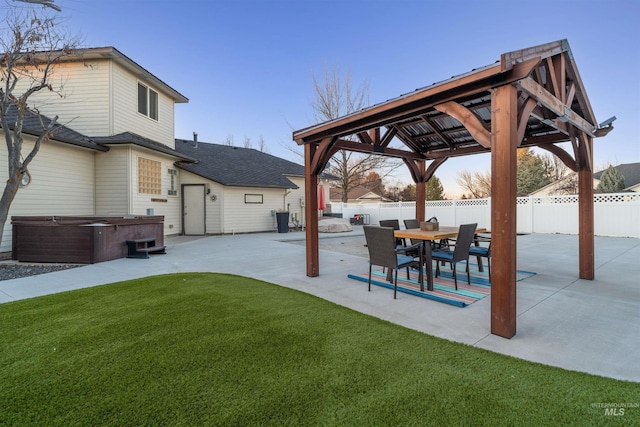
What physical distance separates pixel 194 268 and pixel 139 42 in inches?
347

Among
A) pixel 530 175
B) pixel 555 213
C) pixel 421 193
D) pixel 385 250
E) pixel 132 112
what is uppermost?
pixel 132 112

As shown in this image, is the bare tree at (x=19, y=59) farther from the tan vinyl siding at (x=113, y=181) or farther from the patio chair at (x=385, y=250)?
the patio chair at (x=385, y=250)

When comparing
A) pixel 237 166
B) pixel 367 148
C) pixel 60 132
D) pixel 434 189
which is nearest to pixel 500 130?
pixel 367 148

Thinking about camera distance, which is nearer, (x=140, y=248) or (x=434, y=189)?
(x=140, y=248)

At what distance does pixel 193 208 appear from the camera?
12.1 meters

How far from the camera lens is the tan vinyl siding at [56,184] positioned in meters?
7.03

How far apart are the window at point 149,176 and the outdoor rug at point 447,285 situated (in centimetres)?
788

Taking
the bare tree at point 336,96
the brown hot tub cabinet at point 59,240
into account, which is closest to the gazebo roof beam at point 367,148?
the brown hot tub cabinet at point 59,240

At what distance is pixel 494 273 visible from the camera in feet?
9.24

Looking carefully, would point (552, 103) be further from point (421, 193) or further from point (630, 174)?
point (630, 174)

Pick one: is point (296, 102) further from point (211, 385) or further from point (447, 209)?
point (211, 385)

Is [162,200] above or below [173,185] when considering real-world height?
below

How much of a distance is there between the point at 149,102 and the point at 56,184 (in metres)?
4.26

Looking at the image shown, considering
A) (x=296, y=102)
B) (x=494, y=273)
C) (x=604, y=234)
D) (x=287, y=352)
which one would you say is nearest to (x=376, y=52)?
(x=296, y=102)
